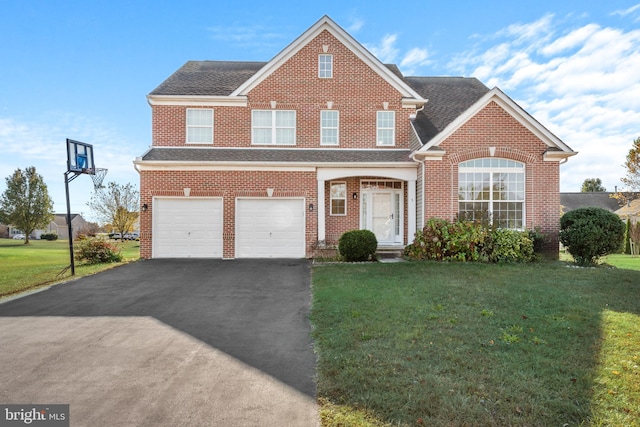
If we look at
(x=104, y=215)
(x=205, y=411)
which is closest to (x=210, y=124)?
(x=205, y=411)

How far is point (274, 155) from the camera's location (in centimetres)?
1473

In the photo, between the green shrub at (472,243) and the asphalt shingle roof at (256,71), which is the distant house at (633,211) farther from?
the green shrub at (472,243)

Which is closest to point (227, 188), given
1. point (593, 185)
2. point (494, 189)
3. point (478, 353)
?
point (494, 189)

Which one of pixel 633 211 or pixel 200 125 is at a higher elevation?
pixel 200 125

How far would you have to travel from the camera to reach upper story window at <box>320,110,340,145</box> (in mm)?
15367

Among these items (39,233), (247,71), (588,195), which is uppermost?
(247,71)

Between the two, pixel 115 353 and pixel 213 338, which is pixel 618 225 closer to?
pixel 213 338

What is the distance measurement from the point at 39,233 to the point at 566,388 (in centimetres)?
7315

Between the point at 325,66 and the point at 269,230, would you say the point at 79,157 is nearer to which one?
the point at 269,230

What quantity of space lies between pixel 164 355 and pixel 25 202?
50.1 meters

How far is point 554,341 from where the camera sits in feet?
15.9

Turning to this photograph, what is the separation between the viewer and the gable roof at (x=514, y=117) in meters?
12.8

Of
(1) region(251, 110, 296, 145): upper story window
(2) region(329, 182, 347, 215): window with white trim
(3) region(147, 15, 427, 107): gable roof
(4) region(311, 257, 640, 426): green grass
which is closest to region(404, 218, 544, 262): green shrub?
(4) region(311, 257, 640, 426): green grass

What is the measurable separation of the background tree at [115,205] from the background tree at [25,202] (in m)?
20.3
